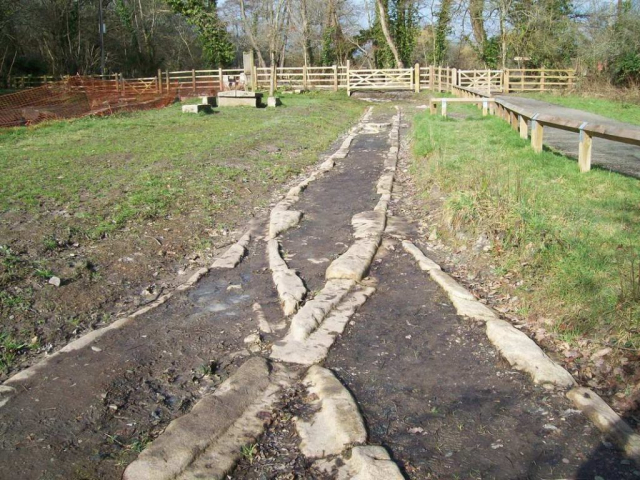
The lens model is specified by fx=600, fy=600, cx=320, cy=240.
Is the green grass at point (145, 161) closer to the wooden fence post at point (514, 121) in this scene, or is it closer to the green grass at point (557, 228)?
the green grass at point (557, 228)

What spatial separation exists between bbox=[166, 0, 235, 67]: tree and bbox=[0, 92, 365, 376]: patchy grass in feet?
87.3

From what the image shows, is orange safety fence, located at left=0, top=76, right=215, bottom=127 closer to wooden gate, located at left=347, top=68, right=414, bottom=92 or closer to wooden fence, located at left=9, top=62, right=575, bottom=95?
wooden fence, located at left=9, top=62, right=575, bottom=95

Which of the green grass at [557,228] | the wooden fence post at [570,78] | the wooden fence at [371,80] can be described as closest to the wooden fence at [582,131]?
the green grass at [557,228]

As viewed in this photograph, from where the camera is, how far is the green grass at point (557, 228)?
3.82 meters

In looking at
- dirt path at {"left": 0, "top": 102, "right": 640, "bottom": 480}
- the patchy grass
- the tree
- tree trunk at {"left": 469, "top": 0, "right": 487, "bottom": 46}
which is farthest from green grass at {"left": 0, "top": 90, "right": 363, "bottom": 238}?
the tree

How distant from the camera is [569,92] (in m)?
28.5

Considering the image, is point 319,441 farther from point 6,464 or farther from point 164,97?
point 164,97

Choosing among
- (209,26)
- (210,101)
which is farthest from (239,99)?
(209,26)

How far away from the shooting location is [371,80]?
31.9 metres

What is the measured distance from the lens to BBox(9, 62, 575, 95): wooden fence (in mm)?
29859

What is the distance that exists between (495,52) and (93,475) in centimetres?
3744

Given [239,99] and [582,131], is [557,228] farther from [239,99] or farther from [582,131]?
[239,99]

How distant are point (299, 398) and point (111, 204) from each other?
4.58 meters

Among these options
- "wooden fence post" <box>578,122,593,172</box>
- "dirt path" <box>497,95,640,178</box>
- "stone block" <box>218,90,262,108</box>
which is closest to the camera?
"wooden fence post" <box>578,122,593,172</box>
